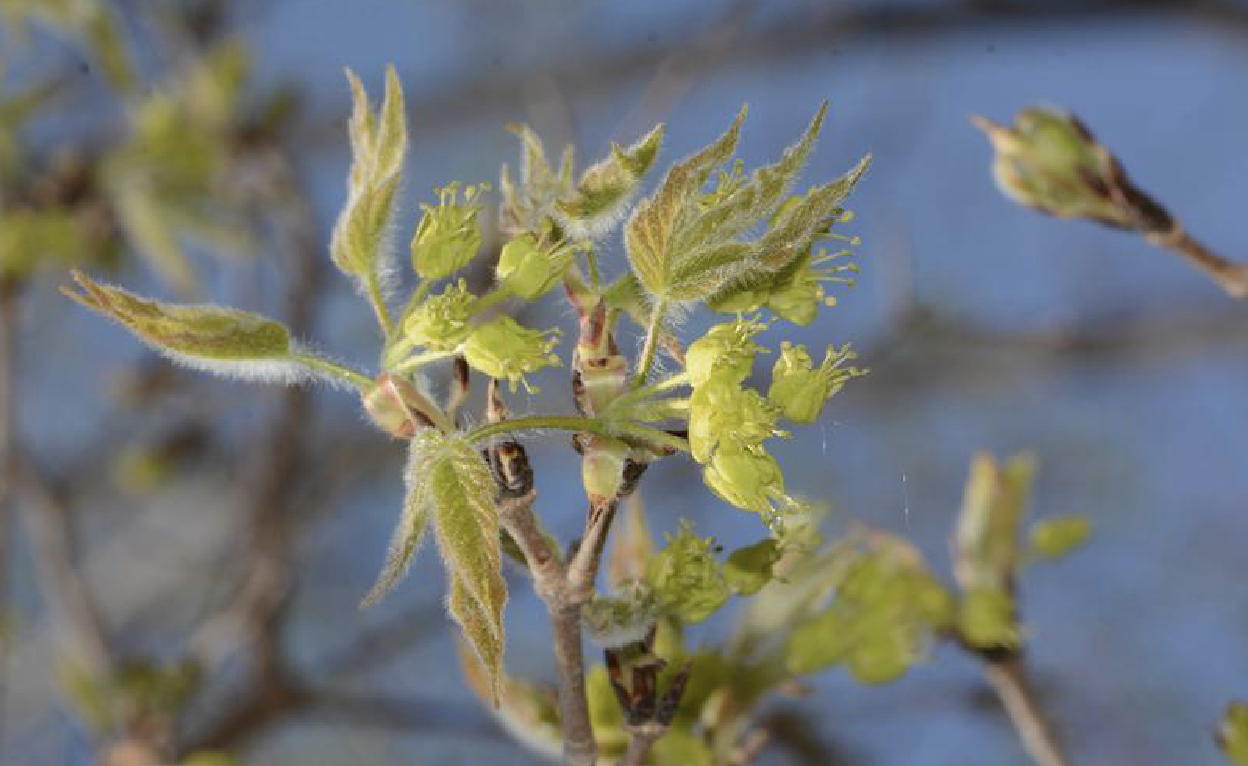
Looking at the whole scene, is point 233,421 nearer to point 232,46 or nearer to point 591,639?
point 232,46

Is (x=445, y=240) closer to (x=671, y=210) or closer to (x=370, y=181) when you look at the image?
(x=370, y=181)

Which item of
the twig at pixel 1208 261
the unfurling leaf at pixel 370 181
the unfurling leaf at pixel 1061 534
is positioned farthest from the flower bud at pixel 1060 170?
the unfurling leaf at pixel 370 181

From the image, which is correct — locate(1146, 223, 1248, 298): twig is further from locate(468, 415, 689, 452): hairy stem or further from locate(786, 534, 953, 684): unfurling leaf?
locate(468, 415, 689, 452): hairy stem

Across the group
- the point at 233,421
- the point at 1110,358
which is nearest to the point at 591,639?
the point at 233,421

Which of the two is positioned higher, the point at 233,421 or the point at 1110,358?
the point at 233,421

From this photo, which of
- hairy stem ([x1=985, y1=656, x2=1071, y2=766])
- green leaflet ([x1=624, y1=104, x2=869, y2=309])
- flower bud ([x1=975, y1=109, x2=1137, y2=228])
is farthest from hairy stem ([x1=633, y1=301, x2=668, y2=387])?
hairy stem ([x1=985, y1=656, x2=1071, y2=766])

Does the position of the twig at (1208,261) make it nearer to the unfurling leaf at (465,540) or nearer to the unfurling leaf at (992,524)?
the unfurling leaf at (992,524)
